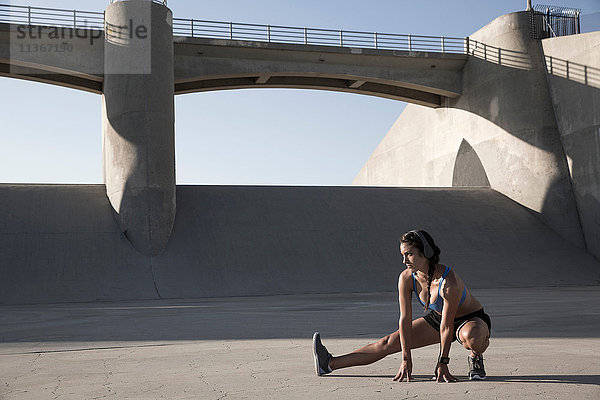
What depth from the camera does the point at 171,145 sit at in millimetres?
22219

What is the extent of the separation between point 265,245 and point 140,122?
19.0ft

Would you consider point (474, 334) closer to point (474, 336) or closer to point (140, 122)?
point (474, 336)

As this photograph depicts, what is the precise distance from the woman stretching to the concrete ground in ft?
0.47

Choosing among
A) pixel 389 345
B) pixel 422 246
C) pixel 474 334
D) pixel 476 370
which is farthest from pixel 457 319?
pixel 422 246

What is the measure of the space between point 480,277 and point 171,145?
1097cm

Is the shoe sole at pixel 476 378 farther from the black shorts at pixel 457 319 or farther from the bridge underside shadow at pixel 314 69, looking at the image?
the bridge underside shadow at pixel 314 69

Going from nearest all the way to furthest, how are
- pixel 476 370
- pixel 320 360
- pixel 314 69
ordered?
pixel 476 370, pixel 320 360, pixel 314 69

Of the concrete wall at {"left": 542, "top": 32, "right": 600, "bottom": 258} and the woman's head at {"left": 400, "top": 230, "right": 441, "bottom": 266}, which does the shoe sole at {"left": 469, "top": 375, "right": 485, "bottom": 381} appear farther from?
the concrete wall at {"left": 542, "top": 32, "right": 600, "bottom": 258}

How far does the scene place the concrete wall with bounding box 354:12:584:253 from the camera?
25.3m

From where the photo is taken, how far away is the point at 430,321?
16.3 ft

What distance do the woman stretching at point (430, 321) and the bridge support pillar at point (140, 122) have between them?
16513 millimetres

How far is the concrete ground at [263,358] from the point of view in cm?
461

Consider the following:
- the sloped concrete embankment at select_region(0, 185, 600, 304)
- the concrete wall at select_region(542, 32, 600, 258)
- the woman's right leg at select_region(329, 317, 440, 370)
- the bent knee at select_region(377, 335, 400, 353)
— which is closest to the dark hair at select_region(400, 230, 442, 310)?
the woman's right leg at select_region(329, 317, 440, 370)

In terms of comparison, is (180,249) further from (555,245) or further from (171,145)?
(555,245)
